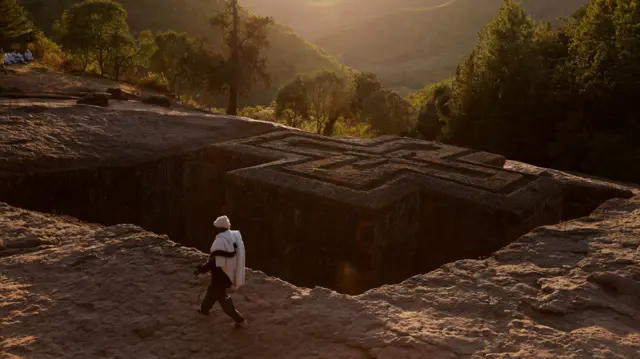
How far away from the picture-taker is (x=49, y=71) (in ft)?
81.4

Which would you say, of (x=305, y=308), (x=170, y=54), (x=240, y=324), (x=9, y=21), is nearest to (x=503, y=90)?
(x=305, y=308)

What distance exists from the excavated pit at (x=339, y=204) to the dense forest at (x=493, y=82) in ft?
30.7

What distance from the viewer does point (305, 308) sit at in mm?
4820

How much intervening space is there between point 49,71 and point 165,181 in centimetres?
1795

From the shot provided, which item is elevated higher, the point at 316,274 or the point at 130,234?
the point at 130,234

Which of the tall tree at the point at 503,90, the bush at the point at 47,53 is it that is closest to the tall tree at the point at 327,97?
the tall tree at the point at 503,90

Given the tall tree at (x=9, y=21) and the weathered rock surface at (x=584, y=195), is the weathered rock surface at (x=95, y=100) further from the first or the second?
the weathered rock surface at (x=584, y=195)

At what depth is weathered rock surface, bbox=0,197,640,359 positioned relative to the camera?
13.8 ft

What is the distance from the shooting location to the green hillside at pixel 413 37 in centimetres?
9625

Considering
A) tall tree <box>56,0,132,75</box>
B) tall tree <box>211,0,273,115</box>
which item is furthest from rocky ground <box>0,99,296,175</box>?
tall tree <box>56,0,132,75</box>

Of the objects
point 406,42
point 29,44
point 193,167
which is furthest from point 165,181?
point 406,42

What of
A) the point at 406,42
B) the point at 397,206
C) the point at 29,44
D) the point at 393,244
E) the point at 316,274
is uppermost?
the point at 406,42

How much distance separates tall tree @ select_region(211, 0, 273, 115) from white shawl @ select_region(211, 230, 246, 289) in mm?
21358

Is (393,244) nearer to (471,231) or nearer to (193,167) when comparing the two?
(471,231)
